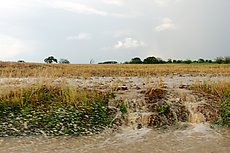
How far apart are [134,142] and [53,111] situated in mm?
3170

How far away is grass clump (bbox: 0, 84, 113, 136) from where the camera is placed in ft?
36.4

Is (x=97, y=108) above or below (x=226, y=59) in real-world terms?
below

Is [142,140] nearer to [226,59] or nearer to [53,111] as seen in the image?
[53,111]

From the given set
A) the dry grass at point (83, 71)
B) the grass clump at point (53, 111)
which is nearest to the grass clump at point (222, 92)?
the grass clump at point (53, 111)

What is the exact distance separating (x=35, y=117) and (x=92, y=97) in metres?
2.13

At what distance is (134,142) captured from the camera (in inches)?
395

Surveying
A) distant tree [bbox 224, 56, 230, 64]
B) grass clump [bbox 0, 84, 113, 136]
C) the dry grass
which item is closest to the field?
grass clump [bbox 0, 84, 113, 136]

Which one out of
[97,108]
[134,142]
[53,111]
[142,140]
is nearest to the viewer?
[134,142]

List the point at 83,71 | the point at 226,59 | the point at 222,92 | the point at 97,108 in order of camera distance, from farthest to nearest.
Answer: the point at 226,59 → the point at 83,71 → the point at 222,92 → the point at 97,108

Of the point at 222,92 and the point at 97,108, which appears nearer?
the point at 97,108

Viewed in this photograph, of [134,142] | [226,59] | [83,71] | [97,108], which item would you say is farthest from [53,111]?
[226,59]

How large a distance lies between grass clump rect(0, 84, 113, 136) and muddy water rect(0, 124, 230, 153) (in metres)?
0.58

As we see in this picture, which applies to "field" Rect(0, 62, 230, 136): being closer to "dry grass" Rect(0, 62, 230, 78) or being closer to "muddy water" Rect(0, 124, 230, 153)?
"muddy water" Rect(0, 124, 230, 153)

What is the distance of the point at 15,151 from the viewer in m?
9.25
